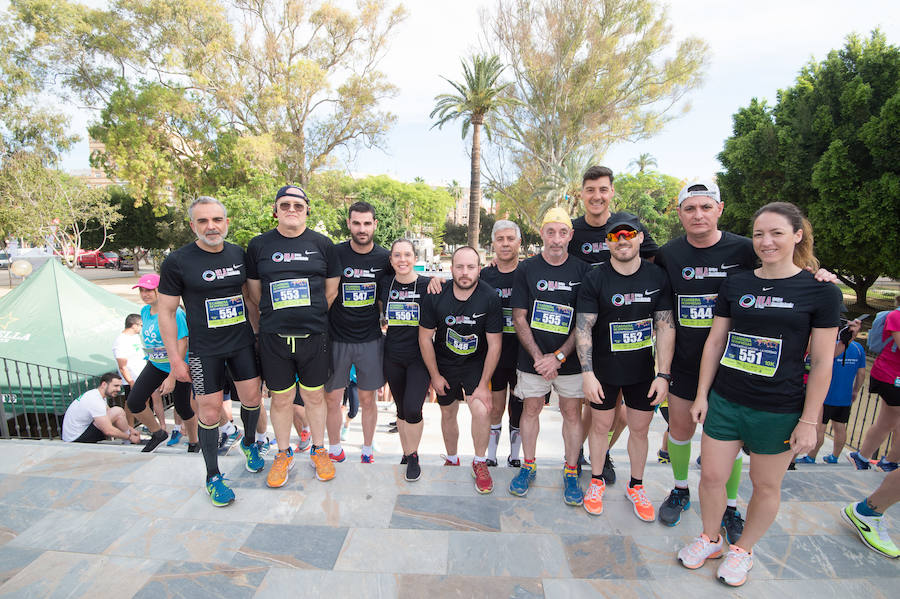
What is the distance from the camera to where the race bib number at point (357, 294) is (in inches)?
143

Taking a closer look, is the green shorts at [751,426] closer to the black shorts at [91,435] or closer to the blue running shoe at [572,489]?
the blue running shoe at [572,489]

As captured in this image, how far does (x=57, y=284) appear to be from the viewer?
891 cm

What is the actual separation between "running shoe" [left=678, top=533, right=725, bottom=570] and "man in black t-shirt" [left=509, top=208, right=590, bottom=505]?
73cm

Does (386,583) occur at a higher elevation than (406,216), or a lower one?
lower

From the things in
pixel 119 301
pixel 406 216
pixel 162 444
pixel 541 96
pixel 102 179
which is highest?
pixel 102 179

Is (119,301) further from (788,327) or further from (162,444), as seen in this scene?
(788,327)

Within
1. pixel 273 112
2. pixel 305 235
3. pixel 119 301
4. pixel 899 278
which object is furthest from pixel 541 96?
pixel 305 235

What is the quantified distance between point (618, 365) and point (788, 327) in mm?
997

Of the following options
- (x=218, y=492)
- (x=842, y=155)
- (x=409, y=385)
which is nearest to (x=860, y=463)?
(x=409, y=385)

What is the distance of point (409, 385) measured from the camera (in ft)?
11.7

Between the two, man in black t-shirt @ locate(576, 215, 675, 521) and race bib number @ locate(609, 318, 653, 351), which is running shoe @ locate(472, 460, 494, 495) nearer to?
man in black t-shirt @ locate(576, 215, 675, 521)

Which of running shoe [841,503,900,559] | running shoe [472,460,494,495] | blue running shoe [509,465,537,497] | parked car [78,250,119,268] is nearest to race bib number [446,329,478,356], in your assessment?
running shoe [472,460,494,495]

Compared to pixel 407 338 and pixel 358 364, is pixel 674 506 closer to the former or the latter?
pixel 407 338

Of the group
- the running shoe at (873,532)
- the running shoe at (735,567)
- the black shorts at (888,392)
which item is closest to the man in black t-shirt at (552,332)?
the running shoe at (735,567)
